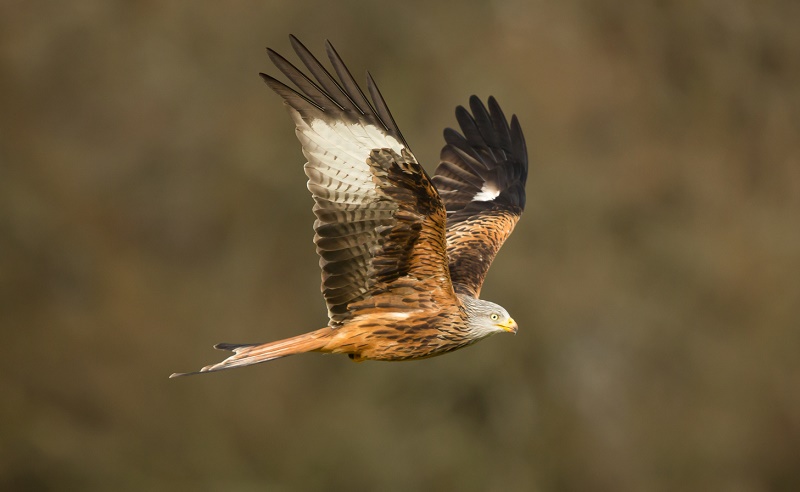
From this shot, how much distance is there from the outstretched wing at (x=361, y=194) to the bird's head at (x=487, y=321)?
192 mm

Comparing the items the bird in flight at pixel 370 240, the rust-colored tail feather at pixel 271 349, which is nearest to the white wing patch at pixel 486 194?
the bird in flight at pixel 370 240

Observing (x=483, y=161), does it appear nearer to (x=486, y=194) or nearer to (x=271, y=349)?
(x=486, y=194)

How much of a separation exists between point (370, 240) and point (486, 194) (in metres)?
2.65

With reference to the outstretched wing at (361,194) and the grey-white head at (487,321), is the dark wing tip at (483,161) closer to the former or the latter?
the grey-white head at (487,321)

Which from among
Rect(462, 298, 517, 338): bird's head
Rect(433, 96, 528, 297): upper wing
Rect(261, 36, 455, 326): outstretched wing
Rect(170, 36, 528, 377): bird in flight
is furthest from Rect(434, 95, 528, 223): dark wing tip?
Rect(261, 36, 455, 326): outstretched wing

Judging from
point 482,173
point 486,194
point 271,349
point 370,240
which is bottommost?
point 271,349

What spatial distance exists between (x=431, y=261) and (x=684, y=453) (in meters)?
16.2

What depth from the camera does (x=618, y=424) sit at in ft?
69.8

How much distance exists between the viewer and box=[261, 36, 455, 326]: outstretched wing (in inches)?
228

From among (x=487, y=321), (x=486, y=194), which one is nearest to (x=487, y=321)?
(x=487, y=321)

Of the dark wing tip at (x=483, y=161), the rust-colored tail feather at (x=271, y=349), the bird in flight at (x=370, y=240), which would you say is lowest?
the rust-colored tail feather at (x=271, y=349)

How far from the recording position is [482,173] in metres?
8.72

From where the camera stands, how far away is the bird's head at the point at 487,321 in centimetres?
631

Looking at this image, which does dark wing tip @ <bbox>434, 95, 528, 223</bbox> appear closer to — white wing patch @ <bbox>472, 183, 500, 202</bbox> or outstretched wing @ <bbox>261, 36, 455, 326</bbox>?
white wing patch @ <bbox>472, 183, 500, 202</bbox>
